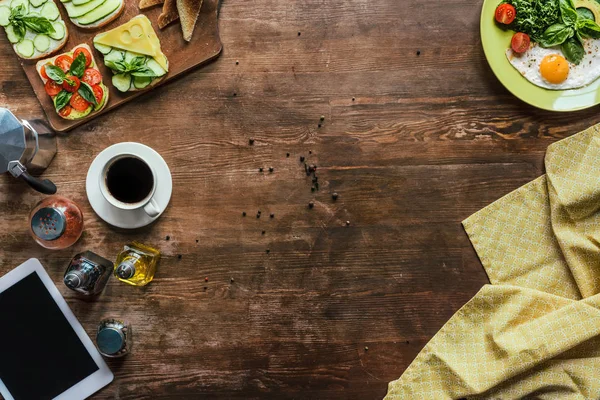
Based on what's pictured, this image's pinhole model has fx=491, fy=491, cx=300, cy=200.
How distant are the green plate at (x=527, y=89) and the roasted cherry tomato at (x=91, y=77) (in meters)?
1.22

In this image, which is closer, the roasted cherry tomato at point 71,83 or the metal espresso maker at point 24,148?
the metal espresso maker at point 24,148

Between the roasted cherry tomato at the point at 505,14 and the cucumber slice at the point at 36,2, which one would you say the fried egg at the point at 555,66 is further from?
the cucumber slice at the point at 36,2

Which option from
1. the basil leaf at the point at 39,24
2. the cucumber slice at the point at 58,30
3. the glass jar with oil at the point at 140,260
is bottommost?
the glass jar with oil at the point at 140,260

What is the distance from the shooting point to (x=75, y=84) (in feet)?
4.90

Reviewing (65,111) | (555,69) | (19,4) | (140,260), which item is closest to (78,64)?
(65,111)

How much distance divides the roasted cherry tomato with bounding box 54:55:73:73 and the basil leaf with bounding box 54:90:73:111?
7 centimetres

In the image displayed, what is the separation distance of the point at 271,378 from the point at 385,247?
0.56 meters

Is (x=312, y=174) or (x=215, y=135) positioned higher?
(x=215, y=135)

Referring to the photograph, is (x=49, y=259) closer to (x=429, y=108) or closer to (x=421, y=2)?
(x=429, y=108)

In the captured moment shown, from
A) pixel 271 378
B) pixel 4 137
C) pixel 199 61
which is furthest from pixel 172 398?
pixel 199 61

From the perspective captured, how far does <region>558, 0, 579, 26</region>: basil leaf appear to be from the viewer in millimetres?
1517

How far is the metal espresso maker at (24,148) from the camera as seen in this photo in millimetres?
1363

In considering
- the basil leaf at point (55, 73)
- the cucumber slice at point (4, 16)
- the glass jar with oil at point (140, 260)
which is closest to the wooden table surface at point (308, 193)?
the glass jar with oil at point (140, 260)

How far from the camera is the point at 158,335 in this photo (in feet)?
5.16
